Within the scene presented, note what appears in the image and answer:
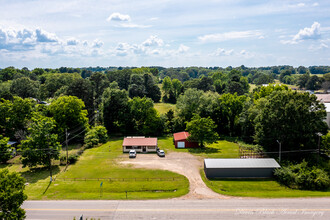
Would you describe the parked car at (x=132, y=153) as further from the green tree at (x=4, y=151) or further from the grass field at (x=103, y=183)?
the green tree at (x=4, y=151)

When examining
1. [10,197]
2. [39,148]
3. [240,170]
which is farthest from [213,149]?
[10,197]

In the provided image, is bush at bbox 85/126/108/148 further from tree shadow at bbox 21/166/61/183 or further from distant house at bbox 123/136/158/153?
tree shadow at bbox 21/166/61/183

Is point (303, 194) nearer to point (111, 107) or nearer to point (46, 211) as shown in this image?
point (46, 211)

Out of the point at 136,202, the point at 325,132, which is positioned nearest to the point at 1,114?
the point at 136,202

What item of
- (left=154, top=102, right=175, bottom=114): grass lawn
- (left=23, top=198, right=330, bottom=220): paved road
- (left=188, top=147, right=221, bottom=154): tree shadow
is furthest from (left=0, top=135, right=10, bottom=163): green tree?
(left=154, top=102, right=175, bottom=114): grass lawn

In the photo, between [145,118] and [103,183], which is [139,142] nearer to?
[145,118]

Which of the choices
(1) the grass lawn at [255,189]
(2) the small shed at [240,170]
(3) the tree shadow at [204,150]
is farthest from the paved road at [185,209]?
(3) the tree shadow at [204,150]
